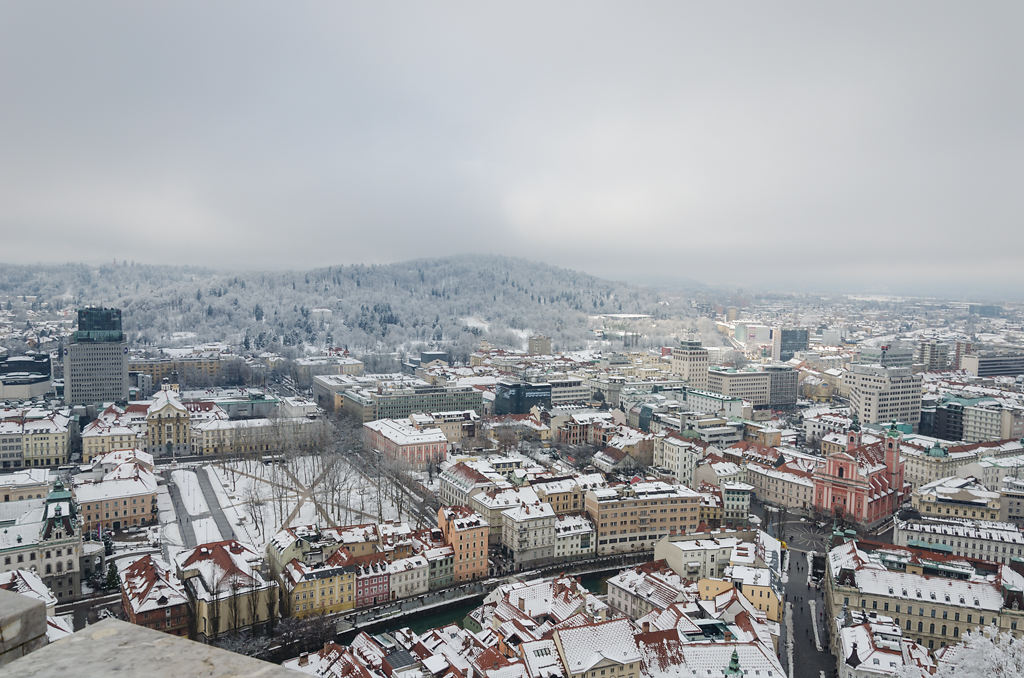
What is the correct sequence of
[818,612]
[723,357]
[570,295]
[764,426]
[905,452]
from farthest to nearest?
[570,295]
[723,357]
[764,426]
[905,452]
[818,612]

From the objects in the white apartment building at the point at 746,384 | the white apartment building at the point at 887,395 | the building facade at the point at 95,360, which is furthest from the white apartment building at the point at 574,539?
the building facade at the point at 95,360

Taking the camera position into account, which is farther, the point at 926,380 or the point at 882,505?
the point at 926,380

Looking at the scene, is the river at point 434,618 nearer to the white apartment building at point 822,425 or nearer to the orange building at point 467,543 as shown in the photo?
the orange building at point 467,543

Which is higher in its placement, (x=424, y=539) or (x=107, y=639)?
(x=107, y=639)

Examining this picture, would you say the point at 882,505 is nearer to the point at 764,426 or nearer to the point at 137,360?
the point at 764,426

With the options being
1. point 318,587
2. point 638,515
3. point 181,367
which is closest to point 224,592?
point 318,587

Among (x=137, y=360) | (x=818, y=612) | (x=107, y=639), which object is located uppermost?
(x=107, y=639)

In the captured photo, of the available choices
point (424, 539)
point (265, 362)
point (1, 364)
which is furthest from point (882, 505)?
point (1, 364)
